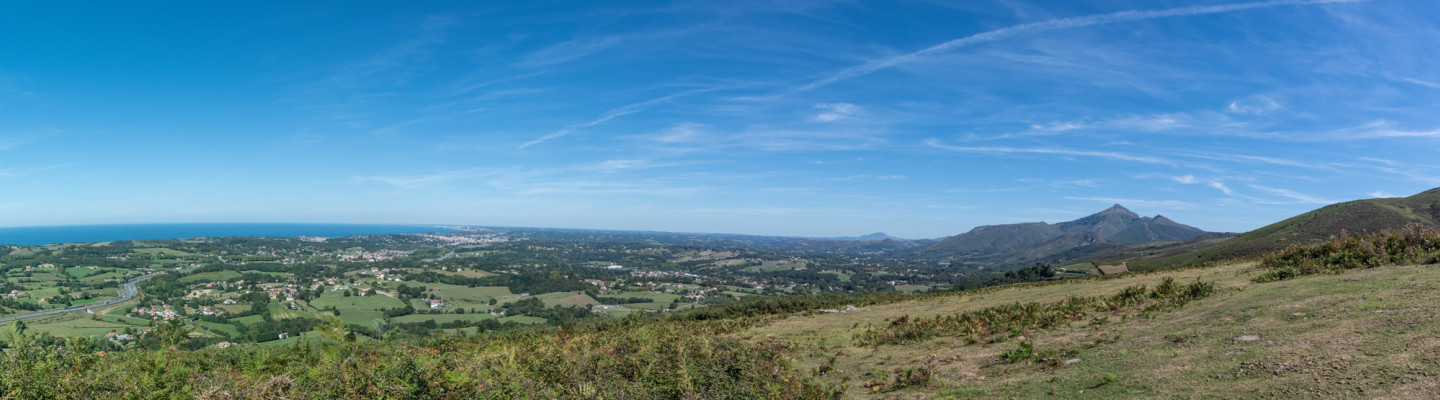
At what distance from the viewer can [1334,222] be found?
69.7 meters

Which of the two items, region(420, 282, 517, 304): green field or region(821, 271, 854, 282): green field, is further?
region(821, 271, 854, 282): green field

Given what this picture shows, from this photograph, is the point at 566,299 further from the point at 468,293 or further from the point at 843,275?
the point at 843,275

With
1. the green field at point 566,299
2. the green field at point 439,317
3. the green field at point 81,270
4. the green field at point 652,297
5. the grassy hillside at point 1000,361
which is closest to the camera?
the grassy hillside at point 1000,361

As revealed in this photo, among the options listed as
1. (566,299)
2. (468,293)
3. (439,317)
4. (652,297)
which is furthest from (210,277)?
(652,297)

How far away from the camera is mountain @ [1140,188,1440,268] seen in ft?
205

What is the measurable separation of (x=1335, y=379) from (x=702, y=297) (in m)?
95.2

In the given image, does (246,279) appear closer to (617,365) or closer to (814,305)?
(814,305)

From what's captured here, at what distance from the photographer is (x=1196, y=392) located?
6.62 metres

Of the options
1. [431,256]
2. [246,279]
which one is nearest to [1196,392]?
[246,279]

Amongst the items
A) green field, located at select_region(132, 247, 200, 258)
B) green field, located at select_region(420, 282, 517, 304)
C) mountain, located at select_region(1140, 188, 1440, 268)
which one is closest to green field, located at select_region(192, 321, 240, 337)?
green field, located at select_region(420, 282, 517, 304)

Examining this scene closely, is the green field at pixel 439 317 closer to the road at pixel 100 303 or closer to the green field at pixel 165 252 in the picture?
the road at pixel 100 303

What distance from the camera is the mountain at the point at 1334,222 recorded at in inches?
2458

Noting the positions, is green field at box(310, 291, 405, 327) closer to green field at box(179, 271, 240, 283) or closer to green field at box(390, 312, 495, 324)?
green field at box(390, 312, 495, 324)

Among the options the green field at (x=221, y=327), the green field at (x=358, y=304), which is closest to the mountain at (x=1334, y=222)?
the green field at (x=358, y=304)
